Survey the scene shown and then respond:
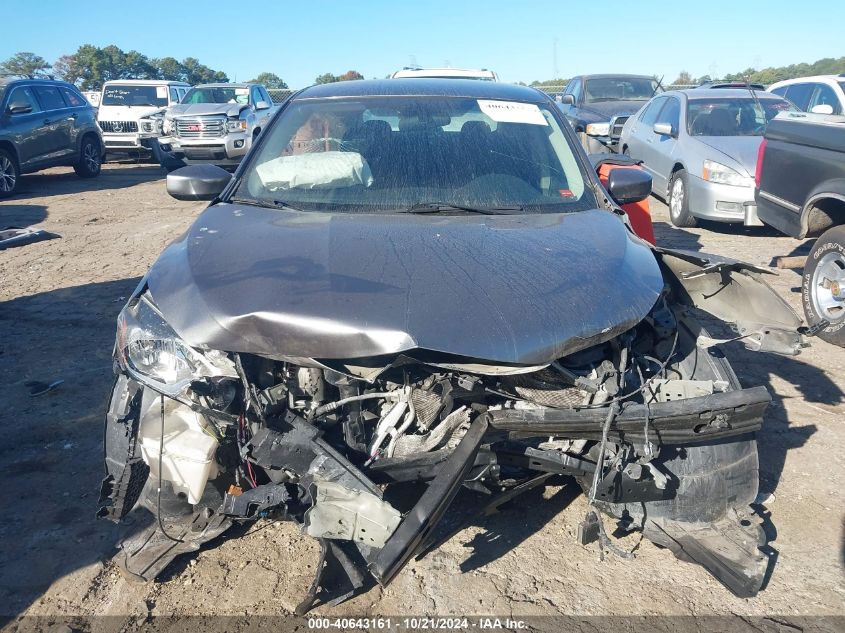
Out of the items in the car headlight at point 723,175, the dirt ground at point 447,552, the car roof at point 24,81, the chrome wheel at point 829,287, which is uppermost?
the car roof at point 24,81

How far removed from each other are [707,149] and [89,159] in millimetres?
12124

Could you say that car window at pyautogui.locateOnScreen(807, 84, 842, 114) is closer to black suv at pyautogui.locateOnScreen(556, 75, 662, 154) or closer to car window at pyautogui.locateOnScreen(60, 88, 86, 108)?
black suv at pyautogui.locateOnScreen(556, 75, 662, 154)

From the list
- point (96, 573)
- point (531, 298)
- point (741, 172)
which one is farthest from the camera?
point (741, 172)

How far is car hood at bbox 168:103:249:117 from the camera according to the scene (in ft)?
46.0

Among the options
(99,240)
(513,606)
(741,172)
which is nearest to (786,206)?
(741,172)

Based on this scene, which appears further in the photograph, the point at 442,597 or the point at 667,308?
the point at 667,308

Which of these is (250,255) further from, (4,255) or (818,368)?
(4,255)

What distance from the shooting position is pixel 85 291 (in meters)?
6.42

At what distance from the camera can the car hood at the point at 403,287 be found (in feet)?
7.06

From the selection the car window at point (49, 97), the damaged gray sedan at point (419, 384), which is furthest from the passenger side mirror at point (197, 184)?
the car window at point (49, 97)

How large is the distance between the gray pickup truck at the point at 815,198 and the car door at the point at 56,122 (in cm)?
1232

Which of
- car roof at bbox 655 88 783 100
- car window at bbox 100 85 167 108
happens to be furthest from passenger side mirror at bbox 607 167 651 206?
car window at bbox 100 85 167 108

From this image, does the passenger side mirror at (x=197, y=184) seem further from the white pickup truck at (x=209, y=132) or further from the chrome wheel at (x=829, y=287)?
the white pickup truck at (x=209, y=132)

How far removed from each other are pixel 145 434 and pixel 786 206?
5.22m
